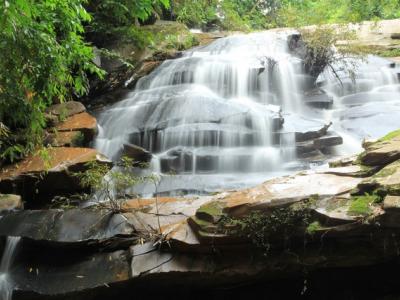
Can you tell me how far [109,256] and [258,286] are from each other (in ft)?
5.58

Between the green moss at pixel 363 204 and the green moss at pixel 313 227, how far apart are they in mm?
305

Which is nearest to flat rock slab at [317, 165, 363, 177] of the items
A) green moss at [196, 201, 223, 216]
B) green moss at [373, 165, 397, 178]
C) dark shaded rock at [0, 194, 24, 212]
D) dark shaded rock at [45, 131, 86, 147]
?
green moss at [373, 165, 397, 178]

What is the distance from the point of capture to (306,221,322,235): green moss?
12.6ft

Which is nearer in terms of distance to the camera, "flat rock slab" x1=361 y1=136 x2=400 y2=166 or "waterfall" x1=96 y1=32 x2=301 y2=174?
"flat rock slab" x1=361 y1=136 x2=400 y2=166

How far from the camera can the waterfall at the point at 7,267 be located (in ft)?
15.3

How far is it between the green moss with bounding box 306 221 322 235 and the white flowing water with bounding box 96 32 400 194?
2773 mm

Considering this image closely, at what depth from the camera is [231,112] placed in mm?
8625

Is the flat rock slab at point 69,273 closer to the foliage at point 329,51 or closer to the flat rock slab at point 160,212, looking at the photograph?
the flat rock slab at point 160,212

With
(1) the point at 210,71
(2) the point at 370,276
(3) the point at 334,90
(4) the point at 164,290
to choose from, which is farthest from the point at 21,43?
(3) the point at 334,90

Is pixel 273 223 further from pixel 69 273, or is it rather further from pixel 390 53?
pixel 390 53

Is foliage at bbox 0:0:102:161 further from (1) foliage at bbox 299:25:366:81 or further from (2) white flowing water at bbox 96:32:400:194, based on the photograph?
(1) foliage at bbox 299:25:366:81

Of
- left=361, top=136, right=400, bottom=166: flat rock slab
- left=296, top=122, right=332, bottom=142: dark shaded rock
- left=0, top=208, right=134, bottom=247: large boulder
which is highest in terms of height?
left=296, top=122, right=332, bottom=142: dark shaded rock

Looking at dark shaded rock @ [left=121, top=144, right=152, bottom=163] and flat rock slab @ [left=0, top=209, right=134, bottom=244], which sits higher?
dark shaded rock @ [left=121, top=144, right=152, bottom=163]

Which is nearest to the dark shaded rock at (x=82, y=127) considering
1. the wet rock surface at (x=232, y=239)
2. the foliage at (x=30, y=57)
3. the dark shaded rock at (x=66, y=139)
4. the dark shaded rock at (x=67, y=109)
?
the dark shaded rock at (x=66, y=139)
